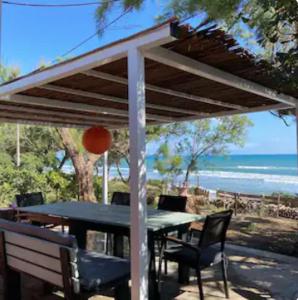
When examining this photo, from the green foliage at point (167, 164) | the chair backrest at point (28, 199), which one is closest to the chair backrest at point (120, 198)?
the chair backrest at point (28, 199)

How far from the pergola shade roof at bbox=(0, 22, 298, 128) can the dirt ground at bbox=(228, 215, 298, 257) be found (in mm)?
2245

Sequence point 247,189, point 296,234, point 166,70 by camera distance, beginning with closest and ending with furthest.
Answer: point 166,70 < point 296,234 < point 247,189

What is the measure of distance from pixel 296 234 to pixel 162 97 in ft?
14.3

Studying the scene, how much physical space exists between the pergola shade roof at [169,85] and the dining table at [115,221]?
140 cm

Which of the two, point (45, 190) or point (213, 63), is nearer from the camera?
point (213, 63)

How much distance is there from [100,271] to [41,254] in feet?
1.69

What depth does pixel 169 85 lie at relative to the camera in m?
4.05

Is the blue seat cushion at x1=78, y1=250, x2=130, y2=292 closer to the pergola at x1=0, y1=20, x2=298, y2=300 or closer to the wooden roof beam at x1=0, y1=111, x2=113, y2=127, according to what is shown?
the pergola at x1=0, y1=20, x2=298, y2=300

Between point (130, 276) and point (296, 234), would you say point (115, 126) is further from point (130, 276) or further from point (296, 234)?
point (130, 276)

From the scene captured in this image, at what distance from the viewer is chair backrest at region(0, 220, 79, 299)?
273cm

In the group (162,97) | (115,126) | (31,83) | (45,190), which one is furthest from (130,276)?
(45,190)

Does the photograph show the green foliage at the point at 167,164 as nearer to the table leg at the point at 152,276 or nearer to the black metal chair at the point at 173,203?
the black metal chair at the point at 173,203

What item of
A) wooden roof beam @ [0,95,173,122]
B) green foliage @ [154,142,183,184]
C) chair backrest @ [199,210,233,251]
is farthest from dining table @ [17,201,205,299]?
green foliage @ [154,142,183,184]

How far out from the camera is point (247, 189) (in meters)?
29.8
